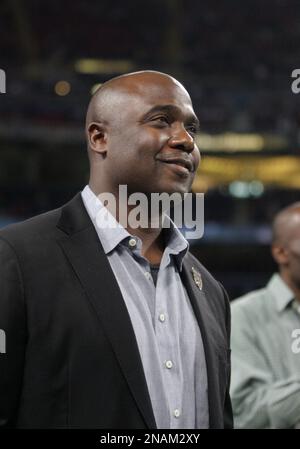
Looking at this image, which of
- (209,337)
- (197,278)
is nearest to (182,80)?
(197,278)

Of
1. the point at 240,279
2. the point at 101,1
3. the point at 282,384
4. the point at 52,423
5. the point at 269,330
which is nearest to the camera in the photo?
the point at 52,423

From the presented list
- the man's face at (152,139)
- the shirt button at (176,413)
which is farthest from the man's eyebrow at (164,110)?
the shirt button at (176,413)

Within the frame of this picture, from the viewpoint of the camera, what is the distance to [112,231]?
2.71ft

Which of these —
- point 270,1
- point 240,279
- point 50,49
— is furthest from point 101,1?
point 240,279

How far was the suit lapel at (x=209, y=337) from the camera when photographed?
0.79 metres

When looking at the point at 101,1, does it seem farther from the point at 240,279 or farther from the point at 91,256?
the point at 91,256

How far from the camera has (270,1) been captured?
202 inches

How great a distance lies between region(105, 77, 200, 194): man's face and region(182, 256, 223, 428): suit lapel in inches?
5.5

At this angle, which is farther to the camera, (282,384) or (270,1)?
(270,1)

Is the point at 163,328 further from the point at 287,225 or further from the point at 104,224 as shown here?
the point at 287,225

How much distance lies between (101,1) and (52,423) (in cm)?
515

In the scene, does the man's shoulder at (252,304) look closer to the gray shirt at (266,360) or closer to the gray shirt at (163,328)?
the gray shirt at (266,360)

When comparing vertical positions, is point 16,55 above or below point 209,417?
above

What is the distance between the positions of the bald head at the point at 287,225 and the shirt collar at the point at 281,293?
0.11 m
